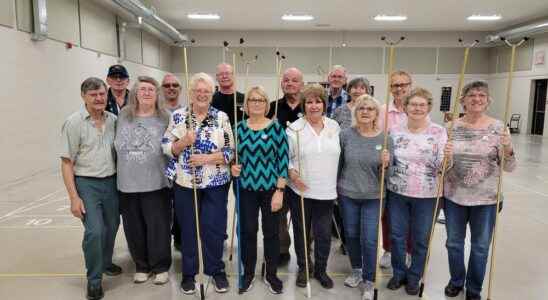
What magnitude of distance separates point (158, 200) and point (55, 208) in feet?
9.42

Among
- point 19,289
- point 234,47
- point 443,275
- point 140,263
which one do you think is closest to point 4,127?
point 19,289

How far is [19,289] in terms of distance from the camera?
9.05 ft

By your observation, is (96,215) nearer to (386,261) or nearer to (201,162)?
(201,162)

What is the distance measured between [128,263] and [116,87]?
152 centimetres

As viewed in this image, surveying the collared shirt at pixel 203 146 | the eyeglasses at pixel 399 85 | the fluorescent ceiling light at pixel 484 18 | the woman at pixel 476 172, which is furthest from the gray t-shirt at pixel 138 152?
the fluorescent ceiling light at pixel 484 18

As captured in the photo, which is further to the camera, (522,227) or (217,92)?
(522,227)

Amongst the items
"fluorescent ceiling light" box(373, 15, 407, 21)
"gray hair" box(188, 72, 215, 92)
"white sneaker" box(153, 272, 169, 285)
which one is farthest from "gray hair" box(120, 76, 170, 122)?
"fluorescent ceiling light" box(373, 15, 407, 21)

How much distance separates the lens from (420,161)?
251 centimetres

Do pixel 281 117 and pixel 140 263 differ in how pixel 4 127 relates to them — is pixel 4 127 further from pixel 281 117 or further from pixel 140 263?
pixel 281 117

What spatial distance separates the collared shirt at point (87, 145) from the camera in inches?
96.7

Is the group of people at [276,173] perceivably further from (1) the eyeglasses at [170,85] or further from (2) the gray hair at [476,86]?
(1) the eyeglasses at [170,85]

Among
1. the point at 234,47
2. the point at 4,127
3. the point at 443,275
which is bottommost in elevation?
the point at 443,275

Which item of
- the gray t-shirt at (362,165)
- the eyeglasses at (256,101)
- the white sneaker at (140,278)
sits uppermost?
the eyeglasses at (256,101)

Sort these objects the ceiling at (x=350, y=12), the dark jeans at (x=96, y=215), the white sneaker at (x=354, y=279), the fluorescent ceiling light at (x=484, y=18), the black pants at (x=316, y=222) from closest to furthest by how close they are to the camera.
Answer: the dark jeans at (x=96, y=215)
the black pants at (x=316, y=222)
the white sneaker at (x=354, y=279)
the ceiling at (x=350, y=12)
the fluorescent ceiling light at (x=484, y=18)
